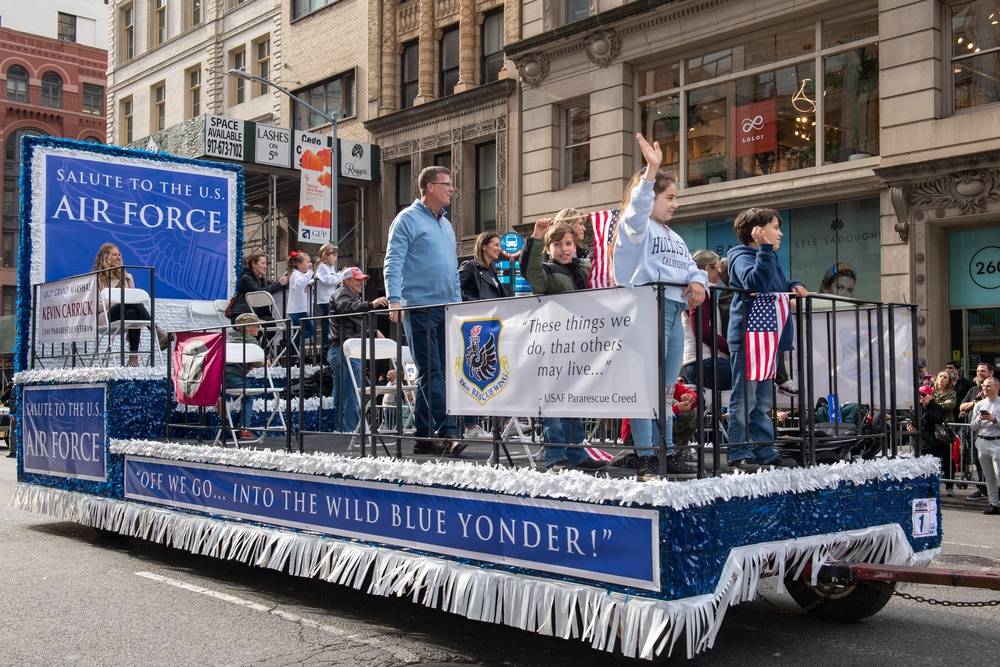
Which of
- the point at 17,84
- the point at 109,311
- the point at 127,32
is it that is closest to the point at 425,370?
the point at 109,311

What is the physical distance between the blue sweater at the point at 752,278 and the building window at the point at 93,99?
6996 centimetres

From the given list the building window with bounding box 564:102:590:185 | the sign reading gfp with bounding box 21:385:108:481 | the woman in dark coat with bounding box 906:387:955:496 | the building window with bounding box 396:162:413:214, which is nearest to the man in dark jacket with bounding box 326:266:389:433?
the sign reading gfp with bounding box 21:385:108:481

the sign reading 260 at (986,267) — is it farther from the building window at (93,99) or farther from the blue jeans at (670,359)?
the building window at (93,99)

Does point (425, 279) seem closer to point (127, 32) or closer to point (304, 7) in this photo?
point (304, 7)

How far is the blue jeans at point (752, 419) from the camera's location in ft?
17.7

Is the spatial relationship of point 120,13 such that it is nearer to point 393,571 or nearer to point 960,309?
point 960,309

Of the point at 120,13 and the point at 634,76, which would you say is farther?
the point at 120,13

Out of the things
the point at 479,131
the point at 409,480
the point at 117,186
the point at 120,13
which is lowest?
the point at 409,480

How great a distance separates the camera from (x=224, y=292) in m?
11.5

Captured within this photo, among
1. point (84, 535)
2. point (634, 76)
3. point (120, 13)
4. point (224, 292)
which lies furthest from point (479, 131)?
point (120, 13)

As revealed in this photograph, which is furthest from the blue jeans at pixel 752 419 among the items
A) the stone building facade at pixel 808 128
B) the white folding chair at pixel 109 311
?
the stone building facade at pixel 808 128

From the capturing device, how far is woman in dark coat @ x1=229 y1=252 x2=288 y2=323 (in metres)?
10.4

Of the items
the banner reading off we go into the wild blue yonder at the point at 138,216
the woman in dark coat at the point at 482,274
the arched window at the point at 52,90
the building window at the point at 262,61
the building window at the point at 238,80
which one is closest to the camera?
the woman in dark coat at the point at 482,274

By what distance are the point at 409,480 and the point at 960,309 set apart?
14031 mm
